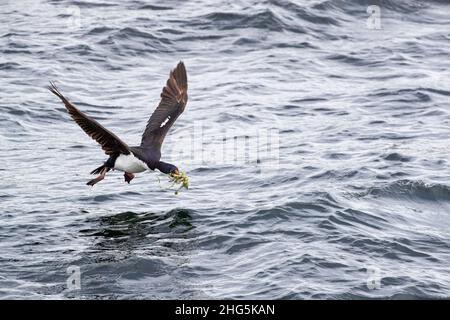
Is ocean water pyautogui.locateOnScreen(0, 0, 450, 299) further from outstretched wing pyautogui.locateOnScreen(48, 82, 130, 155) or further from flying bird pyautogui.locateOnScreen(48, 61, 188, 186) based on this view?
outstretched wing pyautogui.locateOnScreen(48, 82, 130, 155)

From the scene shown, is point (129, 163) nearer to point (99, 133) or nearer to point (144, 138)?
point (99, 133)

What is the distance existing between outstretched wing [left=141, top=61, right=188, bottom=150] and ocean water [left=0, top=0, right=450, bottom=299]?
86 cm

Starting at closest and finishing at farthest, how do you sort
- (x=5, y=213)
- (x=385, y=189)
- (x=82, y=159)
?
(x=5, y=213) < (x=385, y=189) < (x=82, y=159)

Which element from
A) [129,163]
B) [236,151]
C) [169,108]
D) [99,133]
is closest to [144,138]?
[169,108]

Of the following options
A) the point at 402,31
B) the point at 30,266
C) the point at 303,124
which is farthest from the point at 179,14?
the point at 30,266

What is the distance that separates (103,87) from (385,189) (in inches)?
242

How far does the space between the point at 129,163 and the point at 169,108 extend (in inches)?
62.1

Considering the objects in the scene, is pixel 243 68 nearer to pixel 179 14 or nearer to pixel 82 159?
pixel 179 14

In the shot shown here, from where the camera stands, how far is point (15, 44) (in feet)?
62.9

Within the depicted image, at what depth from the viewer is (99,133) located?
11.4 m

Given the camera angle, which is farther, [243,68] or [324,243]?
[243,68]

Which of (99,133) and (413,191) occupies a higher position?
(99,133)

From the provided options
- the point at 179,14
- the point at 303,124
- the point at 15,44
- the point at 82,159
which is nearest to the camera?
the point at 82,159

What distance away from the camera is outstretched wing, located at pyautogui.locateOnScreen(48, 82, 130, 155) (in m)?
10.8
